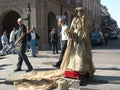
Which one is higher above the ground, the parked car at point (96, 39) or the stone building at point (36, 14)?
the stone building at point (36, 14)

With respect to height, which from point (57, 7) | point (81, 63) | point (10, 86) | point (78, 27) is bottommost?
point (10, 86)

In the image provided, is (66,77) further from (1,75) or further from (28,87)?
(1,75)

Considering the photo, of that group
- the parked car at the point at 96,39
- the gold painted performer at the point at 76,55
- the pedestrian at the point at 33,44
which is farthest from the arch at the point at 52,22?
the gold painted performer at the point at 76,55

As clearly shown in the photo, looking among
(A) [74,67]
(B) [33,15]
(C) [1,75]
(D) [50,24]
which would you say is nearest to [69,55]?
(A) [74,67]

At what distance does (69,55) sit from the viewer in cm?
1100

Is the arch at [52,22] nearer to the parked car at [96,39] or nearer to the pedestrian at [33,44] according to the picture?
the parked car at [96,39]

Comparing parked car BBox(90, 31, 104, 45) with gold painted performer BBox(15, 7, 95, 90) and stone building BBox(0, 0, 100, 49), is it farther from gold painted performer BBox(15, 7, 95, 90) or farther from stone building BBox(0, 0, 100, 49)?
gold painted performer BBox(15, 7, 95, 90)

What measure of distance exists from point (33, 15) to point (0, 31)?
4.87 meters

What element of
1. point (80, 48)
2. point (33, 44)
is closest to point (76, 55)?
point (80, 48)

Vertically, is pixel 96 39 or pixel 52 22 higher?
pixel 52 22

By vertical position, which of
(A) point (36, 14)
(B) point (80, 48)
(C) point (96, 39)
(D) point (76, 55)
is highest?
(A) point (36, 14)

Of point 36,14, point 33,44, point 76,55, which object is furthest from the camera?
point 36,14

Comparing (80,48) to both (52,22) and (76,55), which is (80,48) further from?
(52,22)

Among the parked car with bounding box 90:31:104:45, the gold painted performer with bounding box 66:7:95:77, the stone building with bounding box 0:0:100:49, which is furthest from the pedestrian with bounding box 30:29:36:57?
the parked car with bounding box 90:31:104:45
